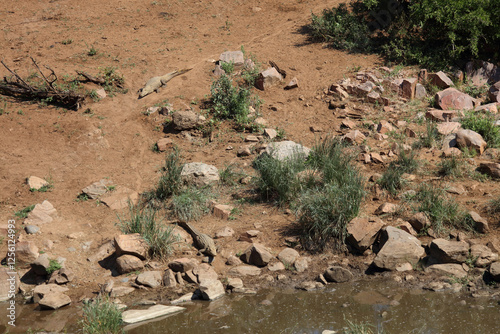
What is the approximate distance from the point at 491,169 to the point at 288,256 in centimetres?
309

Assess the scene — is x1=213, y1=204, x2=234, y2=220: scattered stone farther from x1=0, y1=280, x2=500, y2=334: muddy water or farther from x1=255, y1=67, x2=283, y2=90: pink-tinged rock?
x1=255, y1=67, x2=283, y2=90: pink-tinged rock

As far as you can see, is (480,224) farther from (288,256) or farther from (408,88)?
(408,88)

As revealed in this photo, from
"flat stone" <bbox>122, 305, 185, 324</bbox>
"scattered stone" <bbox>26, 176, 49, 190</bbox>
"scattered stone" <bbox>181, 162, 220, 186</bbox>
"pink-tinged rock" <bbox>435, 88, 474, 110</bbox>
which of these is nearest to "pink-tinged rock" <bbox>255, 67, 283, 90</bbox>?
"scattered stone" <bbox>181, 162, 220, 186</bbox>

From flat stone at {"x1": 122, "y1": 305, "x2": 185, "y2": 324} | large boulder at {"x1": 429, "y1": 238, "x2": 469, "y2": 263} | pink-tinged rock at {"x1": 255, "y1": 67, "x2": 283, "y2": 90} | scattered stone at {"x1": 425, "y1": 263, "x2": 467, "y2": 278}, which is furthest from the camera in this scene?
pink-tinged rock at {"x1": 255, "y1": 67, "x2": 283, "y2": 90}

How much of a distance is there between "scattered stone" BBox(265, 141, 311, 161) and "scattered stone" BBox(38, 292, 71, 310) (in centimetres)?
320

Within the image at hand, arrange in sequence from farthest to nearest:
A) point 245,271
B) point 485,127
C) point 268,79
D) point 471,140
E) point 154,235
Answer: point 268,79, point 485,127, point 471,140, point 154,235, point 245,271

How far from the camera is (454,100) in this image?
8.20 metres

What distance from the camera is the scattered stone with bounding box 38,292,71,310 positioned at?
5047 mm

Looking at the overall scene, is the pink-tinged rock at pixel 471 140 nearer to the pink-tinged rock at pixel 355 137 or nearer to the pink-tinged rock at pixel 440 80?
the pink-tinged rock at pixel 355 137

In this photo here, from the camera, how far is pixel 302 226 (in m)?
6.05

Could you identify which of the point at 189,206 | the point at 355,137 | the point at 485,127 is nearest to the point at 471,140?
the point at 485,127

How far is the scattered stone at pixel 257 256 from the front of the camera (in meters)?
5.56

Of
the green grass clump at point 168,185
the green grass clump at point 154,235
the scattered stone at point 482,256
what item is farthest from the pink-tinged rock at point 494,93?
the green grass clump at point 154,235

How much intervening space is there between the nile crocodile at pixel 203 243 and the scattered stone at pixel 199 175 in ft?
3.37
